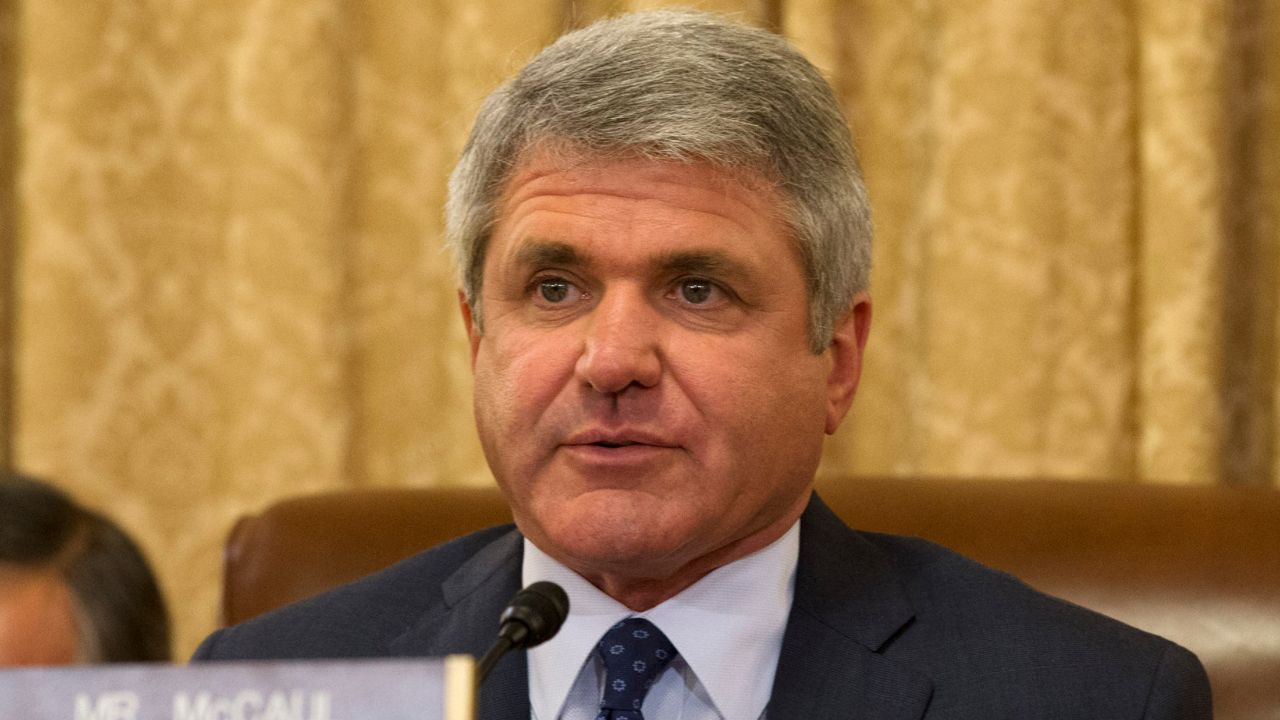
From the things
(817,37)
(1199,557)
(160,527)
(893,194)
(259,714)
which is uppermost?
(817,37)

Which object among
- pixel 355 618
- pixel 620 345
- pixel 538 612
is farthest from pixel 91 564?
pixel 538 612

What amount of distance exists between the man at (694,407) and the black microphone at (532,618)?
361 millimetres

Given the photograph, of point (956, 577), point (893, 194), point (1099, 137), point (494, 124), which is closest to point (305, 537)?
point (494, 124)

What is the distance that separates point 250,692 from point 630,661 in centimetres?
70

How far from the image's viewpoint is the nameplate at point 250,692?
3.18ft

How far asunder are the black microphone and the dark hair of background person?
75 centimetres

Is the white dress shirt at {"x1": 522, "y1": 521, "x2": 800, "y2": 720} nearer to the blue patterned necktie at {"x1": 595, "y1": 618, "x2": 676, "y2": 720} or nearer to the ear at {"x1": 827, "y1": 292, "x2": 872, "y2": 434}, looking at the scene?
the blue patterned necktie at {"x1": 595, "y1": 618, "x2": 676, "y2": 720}

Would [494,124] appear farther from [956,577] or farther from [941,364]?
[941,364]

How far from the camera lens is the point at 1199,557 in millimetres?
1809

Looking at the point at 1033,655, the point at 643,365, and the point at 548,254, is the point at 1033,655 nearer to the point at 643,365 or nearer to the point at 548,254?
the point at 643,365

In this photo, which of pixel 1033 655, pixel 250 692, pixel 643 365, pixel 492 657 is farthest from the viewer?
pixel 1033 655

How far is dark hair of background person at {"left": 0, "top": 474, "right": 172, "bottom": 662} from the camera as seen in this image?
1739mm

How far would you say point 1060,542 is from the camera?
1858 millimetres

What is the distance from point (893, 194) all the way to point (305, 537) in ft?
3.92
